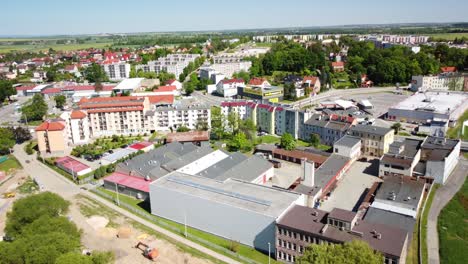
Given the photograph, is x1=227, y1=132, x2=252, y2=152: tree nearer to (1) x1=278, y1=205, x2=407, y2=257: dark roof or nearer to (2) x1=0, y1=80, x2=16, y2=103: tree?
(1) x1=278, y1=205, x2=407, y2=257: dark roof

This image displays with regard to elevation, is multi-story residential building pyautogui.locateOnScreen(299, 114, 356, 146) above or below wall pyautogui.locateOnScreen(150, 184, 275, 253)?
above

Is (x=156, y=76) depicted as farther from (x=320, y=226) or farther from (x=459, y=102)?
(x=320, y=226)

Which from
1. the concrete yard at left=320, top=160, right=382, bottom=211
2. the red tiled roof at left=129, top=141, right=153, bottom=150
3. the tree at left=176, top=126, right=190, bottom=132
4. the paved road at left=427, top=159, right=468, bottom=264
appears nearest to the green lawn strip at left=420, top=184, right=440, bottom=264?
the paved road at left=427, top=159, right=468, bottom=264

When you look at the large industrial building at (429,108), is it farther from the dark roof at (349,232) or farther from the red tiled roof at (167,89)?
the red tiled roof at (167,89)

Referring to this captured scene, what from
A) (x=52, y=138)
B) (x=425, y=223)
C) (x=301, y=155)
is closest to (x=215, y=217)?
(x=425, y=223)

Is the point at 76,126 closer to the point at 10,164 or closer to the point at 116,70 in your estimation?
the point at 10,164

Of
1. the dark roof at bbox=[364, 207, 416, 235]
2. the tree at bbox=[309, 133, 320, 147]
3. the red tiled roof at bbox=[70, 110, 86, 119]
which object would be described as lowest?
the dark roof at bbox=[364, 207, 416, 235]
